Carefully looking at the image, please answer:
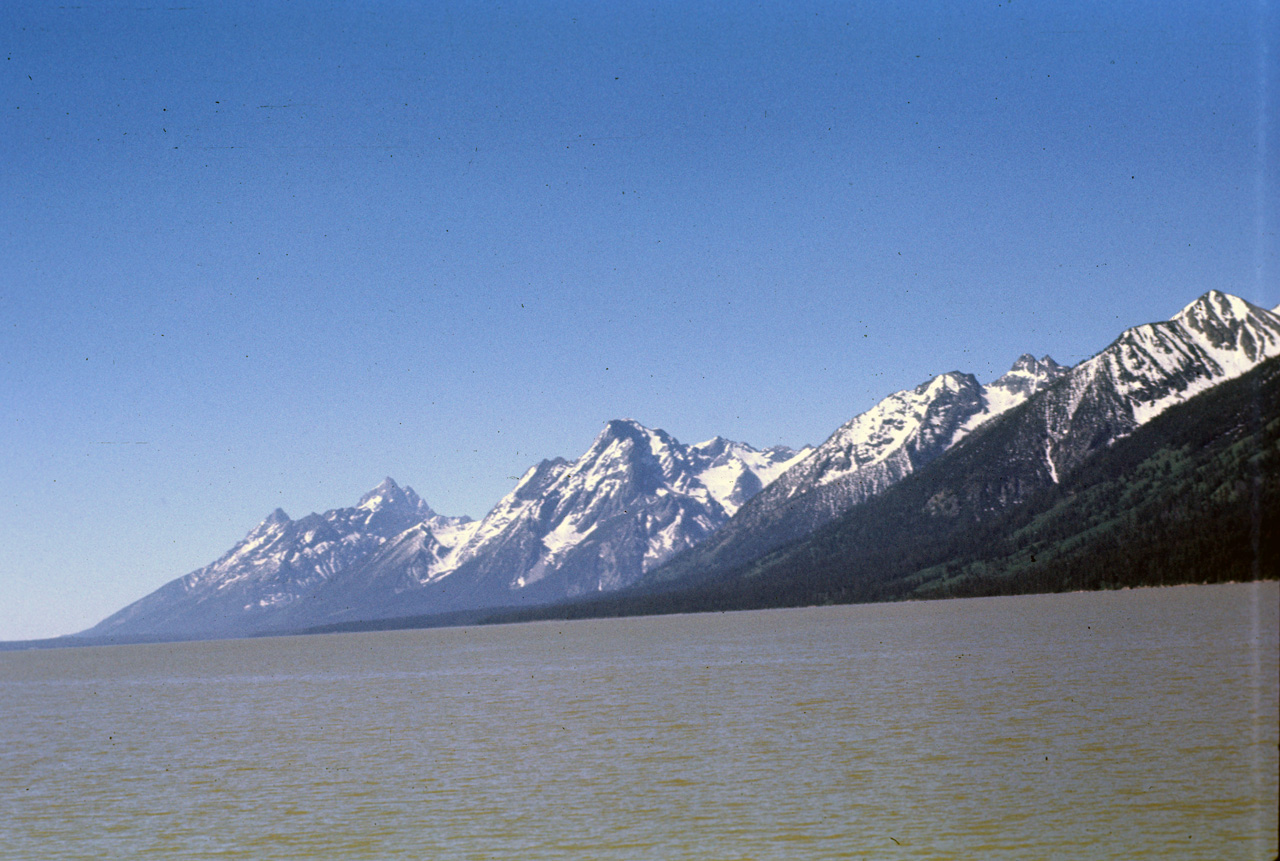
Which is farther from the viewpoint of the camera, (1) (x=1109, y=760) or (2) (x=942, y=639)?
(2) (x=942, y=639)

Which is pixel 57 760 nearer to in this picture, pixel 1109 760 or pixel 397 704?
pixel 397 704

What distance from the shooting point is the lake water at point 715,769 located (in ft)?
120

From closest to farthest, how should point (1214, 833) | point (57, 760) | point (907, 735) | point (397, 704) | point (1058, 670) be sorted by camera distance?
point (1214, 833)
point (907, 735)
point (57, 760)
point (1058, 670)
point (397, 704)

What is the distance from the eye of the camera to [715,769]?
167ft

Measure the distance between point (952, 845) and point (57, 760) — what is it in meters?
57.2

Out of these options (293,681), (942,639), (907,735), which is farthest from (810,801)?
(293,681)

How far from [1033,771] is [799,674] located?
2405 inches

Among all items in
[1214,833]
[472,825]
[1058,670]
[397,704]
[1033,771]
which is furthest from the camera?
[397,704]

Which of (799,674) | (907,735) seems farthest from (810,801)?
(799,674)

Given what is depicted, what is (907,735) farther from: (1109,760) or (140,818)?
(140,818)

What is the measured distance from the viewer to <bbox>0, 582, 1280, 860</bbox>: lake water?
3669cm

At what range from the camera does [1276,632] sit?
10300 centimetres

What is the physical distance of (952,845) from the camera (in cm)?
3397

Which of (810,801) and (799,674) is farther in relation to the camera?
(799,674)
